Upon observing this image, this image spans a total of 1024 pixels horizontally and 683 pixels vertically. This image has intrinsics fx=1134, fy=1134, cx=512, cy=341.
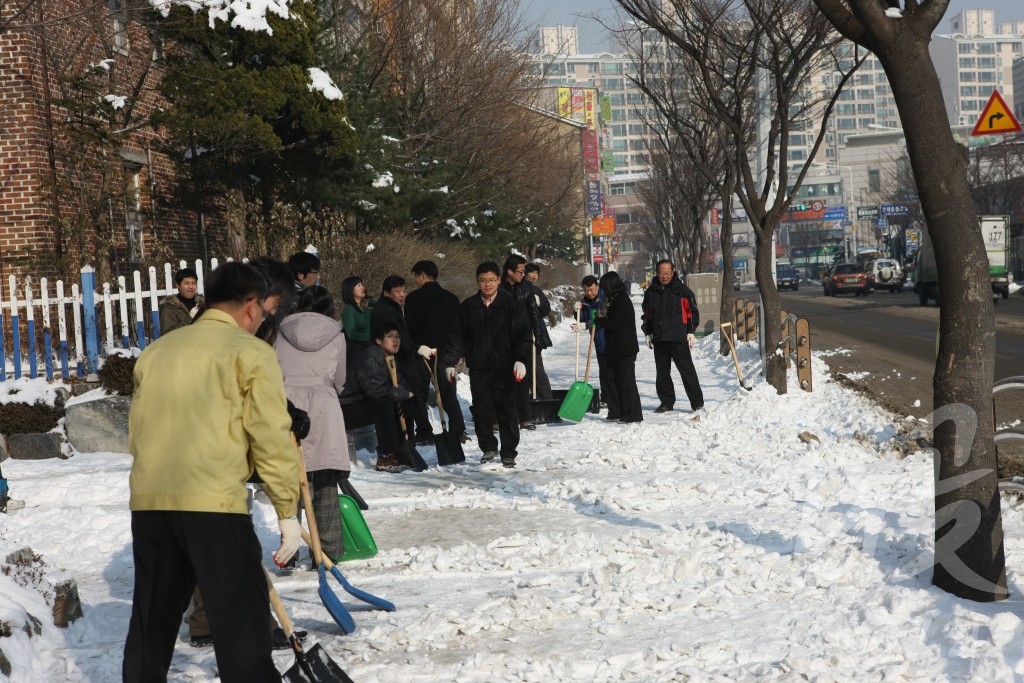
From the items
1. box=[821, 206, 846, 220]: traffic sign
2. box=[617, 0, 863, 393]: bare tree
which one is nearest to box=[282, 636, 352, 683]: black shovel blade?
box=[617, 0, 863, 393]: bare tree

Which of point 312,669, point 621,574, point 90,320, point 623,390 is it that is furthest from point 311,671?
point 90,320

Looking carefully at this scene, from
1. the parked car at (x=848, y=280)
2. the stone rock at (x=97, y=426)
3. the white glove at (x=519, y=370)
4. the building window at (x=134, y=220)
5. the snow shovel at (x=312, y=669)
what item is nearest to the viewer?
the snow shovel at (x=312, y=669)

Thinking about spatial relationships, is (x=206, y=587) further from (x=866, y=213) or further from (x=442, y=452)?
(x=866, y=213)

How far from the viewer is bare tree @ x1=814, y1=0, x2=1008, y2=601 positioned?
18.4 ft

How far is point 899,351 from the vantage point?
22156mm

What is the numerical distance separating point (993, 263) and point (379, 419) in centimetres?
3682

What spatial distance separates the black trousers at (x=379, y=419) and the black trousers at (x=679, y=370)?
453cm

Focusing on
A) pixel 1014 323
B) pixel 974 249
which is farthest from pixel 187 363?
pixel 1014 323

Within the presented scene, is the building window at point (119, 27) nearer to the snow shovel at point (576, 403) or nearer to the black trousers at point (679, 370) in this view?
the snow shovel at point (576, 403)

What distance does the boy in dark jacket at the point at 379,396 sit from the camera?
10031 millimetres

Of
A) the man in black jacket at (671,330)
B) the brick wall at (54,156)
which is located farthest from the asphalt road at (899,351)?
the brick wall at (54,156)

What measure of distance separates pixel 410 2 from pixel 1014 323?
53.0 feet

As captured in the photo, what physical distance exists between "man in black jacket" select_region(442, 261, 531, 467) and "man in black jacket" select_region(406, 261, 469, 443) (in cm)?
73

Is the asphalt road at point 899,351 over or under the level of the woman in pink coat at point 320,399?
under
